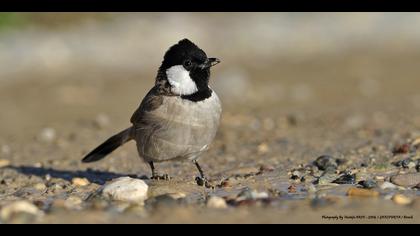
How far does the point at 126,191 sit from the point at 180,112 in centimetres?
109

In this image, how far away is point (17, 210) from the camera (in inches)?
197

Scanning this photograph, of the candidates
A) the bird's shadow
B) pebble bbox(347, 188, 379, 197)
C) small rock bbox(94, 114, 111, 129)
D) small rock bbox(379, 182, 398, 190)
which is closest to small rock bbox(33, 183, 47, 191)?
the bird's shadow

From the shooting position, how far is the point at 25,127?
1080 centimetres

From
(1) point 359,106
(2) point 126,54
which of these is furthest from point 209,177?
(2) point 126,54

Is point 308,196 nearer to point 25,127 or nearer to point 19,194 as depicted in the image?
point 19,194

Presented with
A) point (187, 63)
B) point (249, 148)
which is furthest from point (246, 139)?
point (187, 63)

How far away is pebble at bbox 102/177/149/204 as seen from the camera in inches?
218

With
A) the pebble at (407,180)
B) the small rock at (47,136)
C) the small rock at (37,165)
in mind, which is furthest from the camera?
the small rock at (47,136)

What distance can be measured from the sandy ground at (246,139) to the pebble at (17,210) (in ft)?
0.17

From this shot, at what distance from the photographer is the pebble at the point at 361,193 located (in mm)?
5483

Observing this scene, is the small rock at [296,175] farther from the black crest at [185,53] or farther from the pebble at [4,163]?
the pebble at [4,163]

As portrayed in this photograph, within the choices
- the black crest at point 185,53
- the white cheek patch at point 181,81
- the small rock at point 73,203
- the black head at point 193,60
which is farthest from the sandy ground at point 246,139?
the black crest at point 185,53

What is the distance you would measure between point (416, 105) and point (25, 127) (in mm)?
5308
